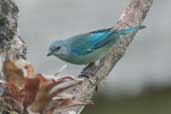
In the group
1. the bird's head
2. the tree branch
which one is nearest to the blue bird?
the bird's head

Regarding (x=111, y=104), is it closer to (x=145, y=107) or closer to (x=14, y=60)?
(x=145, y=107)

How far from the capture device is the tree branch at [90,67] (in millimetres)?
2426

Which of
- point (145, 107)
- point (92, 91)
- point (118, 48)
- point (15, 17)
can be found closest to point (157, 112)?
point (145, 107)

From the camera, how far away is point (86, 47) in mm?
3887

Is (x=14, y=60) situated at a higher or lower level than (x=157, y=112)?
higher

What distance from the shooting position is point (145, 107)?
5.77 m

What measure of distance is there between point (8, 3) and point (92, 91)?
0.62 meters

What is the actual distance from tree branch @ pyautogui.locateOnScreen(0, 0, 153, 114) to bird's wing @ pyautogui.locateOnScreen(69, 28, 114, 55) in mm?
315

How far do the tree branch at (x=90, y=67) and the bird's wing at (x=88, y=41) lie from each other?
32cm

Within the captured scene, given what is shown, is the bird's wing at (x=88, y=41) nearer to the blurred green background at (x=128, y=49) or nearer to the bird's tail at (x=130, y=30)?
the bird's tail at (x=130, y=30)

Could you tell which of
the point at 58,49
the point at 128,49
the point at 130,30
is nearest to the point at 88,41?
the point at 58,49

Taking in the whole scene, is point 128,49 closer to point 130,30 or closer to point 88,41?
point 88,41

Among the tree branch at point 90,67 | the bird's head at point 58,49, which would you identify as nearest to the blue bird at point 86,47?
the bird's head at point 58,49

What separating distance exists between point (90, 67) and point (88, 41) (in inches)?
23.3
